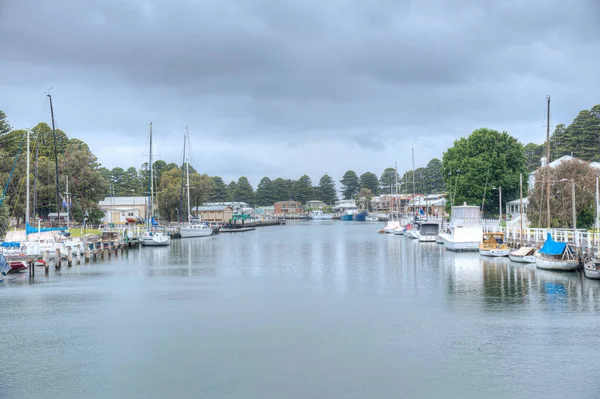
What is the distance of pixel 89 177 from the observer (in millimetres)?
88250

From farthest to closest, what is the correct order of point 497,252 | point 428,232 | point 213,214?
point 213,214, point 428,232, point 497,252

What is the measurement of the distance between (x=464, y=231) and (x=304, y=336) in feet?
133

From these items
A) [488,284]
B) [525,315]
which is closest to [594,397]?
[525,315]

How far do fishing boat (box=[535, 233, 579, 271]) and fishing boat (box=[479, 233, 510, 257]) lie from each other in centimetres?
1110

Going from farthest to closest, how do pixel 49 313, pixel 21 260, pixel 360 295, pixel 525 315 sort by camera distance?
pixel 21 260, pixel 360 295, pixel 49 313, pixel 525 315

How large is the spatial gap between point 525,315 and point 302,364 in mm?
12793

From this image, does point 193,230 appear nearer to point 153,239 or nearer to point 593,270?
point 153,239

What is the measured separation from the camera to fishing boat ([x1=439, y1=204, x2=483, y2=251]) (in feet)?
201

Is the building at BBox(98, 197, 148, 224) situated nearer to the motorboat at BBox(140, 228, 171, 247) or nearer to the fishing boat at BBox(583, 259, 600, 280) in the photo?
the motorboat at BBox(140, 228, 171, 247)

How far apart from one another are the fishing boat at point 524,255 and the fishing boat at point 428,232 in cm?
3205

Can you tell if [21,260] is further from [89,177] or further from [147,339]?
[89,177]

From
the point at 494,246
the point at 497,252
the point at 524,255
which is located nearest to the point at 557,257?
the point at 524,255

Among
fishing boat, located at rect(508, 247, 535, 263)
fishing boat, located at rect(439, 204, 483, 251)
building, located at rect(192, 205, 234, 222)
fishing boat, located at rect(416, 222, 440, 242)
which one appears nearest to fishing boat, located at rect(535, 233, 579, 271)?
fishing boat, located at rect(508, 247, 535, 263)

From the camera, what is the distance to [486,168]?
85375mm
